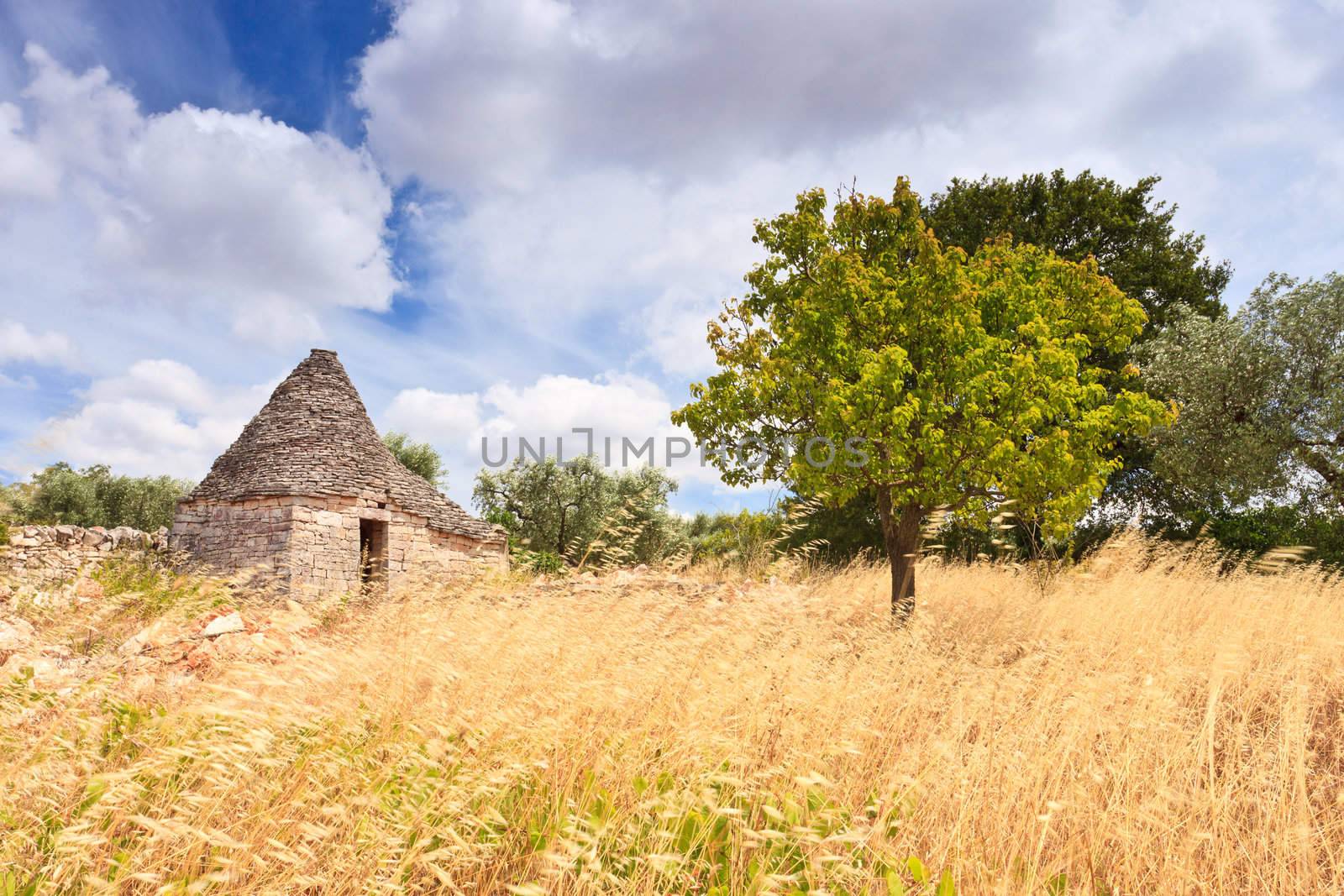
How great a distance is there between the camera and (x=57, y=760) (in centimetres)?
387

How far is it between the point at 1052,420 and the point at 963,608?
332 centimetres

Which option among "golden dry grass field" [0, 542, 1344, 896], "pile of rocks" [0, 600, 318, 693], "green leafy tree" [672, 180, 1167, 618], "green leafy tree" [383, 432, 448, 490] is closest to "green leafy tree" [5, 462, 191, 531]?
"green leafy tree" [383, 432, 448, 490]

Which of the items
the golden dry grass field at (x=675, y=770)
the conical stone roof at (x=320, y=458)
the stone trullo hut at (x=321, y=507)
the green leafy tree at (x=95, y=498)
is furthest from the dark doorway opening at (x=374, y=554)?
→ the green leafy tree at (x=95, y=498)

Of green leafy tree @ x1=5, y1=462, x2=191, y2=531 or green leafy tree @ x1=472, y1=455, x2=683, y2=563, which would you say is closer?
green leafy tree @ x1=472, y1=455, x2=683, y2=563

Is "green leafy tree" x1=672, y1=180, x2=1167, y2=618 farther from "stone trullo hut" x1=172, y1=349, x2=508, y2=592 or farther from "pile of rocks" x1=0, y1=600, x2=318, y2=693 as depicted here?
"stone trullo hut" x1=172, y1=349, x2=508, y2=592

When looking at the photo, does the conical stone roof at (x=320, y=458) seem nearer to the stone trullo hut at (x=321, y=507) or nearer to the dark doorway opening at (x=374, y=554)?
the stone trullo hut at (x=321, y=507)

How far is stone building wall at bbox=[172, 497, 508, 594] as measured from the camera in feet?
48.7

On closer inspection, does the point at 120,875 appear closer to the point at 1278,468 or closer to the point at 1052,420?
the point at 1052,420

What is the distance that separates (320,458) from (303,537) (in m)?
2.33

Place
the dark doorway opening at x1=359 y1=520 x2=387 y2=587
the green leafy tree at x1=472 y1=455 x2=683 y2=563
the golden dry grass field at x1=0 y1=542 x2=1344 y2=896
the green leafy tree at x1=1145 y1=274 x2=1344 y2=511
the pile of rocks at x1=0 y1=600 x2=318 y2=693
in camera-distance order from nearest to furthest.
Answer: the golden dry grass field at x1=0 y1=542 x2=1344 y2=896 → the pile of rocks at x1=0 y1=600 x2=318 y2=693 → the green leafy tree at x1=1145 y1=274 x2=1344 y2=511 → the dark doorway opening at x1=359 y1=520 x2=387 y2=587 → the green leafy tree at x1=472 y1=455 x2=683 y2=563

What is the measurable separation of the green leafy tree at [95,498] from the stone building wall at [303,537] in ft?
59.2

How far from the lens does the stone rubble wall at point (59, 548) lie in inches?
579

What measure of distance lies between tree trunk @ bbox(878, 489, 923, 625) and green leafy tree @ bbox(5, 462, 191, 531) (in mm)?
31761

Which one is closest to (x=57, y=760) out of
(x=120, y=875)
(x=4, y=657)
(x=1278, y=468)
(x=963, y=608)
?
(x=120, y=875)
